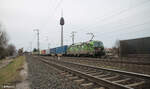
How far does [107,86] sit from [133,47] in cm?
2445

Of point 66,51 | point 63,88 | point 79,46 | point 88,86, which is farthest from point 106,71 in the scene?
point 66,51

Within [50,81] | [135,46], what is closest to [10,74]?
[50,81]

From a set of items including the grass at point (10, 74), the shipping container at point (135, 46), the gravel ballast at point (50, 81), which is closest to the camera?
the gravel ballast at point (50, 81)

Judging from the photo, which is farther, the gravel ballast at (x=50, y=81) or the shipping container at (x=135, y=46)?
the shipping container at (x=135, y=46)

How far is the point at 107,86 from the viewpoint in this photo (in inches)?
165

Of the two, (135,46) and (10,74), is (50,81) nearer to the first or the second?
(10,74)

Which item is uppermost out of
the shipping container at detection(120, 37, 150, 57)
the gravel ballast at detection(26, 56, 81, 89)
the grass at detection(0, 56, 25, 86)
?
the shipping container at detection(120, 37, 150, 57)

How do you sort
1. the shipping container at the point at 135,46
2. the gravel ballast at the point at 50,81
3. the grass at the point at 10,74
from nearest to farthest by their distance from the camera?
the gravel ballast at the point at 50,81
the grass at the point at 10,74
the shipping container at the point at 135,46

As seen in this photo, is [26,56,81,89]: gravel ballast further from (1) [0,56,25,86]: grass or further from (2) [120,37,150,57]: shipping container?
(2) [120,37,150,57]: shipping container

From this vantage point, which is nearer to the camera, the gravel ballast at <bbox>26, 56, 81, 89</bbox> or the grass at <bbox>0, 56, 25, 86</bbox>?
the gravel ballast at <bbox>26, 56, 81, 89</bbox>

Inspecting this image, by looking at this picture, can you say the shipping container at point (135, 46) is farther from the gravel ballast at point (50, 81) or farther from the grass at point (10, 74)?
the gravel ballast at point (50, 81)

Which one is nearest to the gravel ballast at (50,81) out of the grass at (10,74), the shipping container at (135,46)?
the grass at (10,74)

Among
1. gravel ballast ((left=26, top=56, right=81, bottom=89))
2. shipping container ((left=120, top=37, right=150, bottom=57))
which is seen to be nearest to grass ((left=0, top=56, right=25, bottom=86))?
gravel ballast ((left=26, top=56, right=81, bottom=89))

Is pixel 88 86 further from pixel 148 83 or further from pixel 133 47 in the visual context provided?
pixel 133 47
